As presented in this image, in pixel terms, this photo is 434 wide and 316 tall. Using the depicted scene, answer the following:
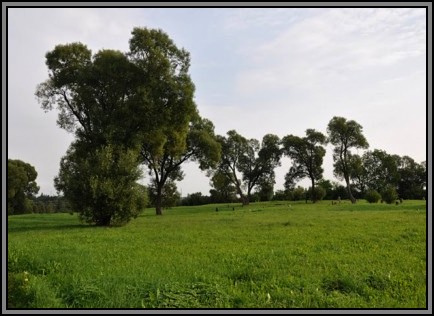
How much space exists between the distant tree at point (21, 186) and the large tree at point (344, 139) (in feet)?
208

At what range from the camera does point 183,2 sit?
28.7ft

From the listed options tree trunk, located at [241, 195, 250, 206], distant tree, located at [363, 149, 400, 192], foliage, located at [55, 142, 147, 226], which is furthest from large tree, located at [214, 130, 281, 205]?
foliage, located at [55, 142, 147, 226]

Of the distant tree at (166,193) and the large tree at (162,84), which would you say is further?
the distant tree at (166,193)

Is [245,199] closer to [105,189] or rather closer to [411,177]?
[411,177]

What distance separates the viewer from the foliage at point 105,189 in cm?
3131

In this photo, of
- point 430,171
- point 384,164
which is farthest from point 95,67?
point 384,164

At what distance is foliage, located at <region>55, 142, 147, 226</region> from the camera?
31312mm

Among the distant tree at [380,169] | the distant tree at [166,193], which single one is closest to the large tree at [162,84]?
the distant tree at [166,193]

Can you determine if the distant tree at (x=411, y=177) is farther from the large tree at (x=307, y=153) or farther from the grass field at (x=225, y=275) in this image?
the grass field at (x=225, y=275)

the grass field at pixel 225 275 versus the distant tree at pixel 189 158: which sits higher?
the distant tree at pixel 189 158

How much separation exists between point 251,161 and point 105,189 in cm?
6718

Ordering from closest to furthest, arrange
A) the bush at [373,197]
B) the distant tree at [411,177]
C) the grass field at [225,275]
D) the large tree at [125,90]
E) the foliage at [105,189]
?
the grass field at [225,275]
the foliage at [105,189]
the large tree at [125,90]
the bush at [373,197]
the distant tree at [411,177]

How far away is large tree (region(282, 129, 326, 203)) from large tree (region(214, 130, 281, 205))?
3588 mm

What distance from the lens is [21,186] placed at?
3561 inches
